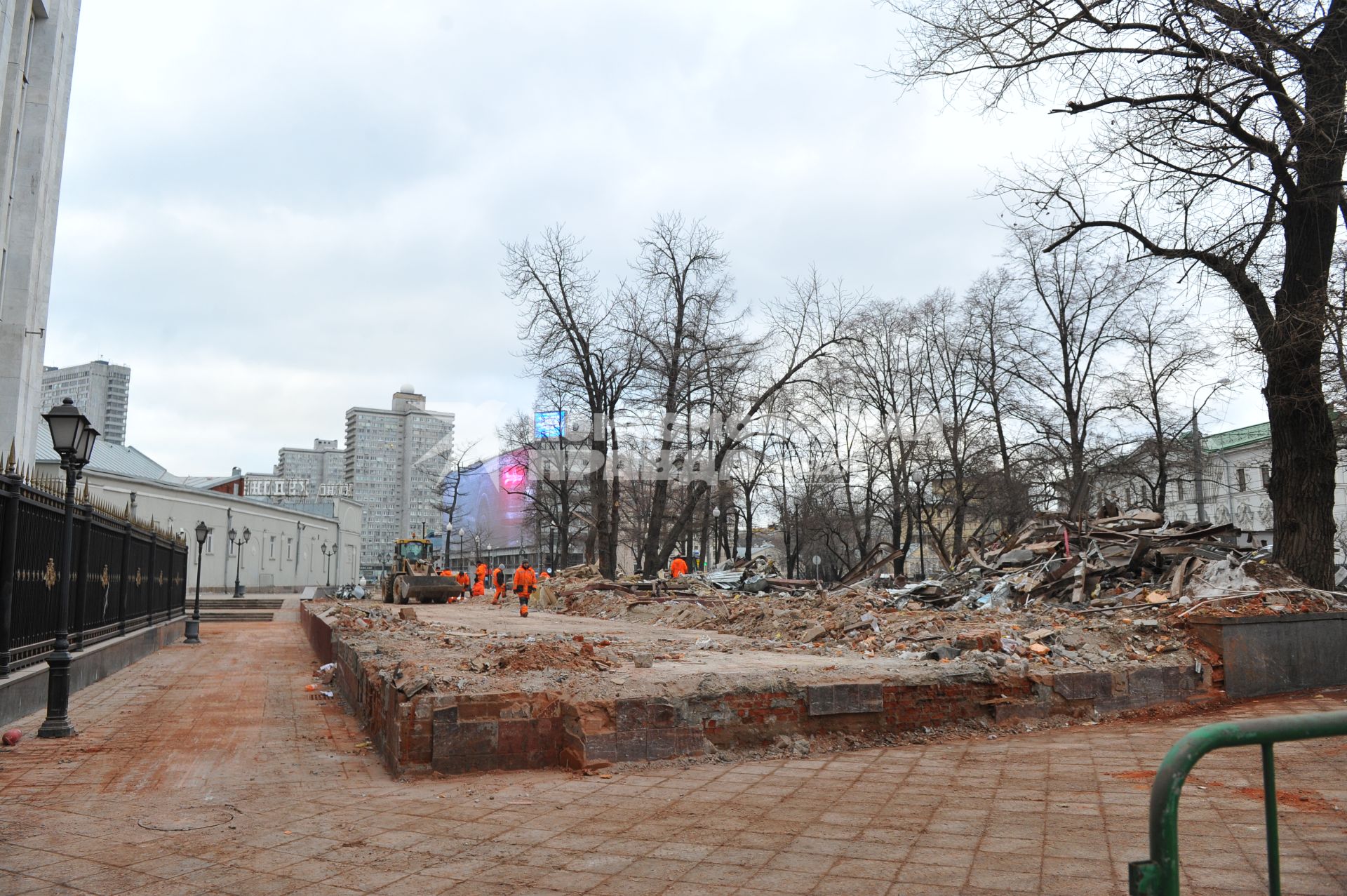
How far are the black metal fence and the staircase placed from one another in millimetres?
15780

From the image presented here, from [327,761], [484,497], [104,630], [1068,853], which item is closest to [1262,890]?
[1068,853]

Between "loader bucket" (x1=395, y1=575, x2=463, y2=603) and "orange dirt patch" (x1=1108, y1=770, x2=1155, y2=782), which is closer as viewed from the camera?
"orange dirt patch" (x1=1108, y1=770, x2=1155, y2=782)

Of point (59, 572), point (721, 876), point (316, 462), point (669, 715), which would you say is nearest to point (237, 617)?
point (59, 572)

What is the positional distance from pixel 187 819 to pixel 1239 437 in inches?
2374

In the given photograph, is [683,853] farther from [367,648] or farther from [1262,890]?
[367,648]

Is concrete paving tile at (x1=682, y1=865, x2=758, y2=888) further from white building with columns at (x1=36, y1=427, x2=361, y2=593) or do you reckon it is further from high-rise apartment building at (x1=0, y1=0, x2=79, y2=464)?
white building with columns at (x1=36, y1=427, x2=361, y2=593)

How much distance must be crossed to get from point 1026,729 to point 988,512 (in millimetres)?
27935

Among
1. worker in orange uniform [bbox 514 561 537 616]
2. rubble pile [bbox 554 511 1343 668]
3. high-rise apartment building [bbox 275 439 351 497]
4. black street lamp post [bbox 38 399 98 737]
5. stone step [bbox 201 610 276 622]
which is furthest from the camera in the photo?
high-rise apartment building [bbox 275 439 351 497]

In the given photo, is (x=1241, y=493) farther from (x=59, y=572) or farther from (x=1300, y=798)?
(x=59, y=572)

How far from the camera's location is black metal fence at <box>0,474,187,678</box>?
7727 mm

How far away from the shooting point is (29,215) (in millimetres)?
22875

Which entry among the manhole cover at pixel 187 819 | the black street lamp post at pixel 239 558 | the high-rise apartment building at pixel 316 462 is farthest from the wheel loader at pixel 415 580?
the high-rise apartment building at pixel 316 462

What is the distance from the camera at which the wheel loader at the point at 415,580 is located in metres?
32.5

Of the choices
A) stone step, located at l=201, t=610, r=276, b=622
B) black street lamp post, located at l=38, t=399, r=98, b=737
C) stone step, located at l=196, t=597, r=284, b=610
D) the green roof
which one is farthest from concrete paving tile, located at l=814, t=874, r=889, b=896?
the green roof
